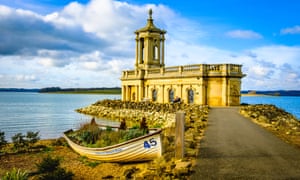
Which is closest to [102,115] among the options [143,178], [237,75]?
[237,75]

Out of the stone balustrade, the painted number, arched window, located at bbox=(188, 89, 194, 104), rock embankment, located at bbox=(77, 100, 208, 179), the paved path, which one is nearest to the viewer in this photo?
the paved path

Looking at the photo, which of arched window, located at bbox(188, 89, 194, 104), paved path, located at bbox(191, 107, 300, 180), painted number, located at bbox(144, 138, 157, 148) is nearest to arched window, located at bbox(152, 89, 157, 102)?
arched window, located at bbox(188, 89, 194, 104)

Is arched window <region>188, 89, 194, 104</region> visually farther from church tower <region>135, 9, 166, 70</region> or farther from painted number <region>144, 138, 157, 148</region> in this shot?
painted number <region>144, 138, 157, 148</region>

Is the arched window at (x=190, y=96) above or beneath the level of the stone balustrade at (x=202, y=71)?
beneath

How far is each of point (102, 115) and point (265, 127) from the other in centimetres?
2738

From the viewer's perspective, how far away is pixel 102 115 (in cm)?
4088

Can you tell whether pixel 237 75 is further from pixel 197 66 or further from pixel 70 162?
pixel 70 162

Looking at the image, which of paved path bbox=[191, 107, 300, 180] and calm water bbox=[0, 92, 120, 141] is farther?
calm water bbox=[0, 92, 120, 141]

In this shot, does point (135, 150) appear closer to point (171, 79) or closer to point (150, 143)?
point (150, 143)

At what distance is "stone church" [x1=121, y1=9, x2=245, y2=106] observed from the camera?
30.1 metres

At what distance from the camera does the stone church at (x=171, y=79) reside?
30.1m

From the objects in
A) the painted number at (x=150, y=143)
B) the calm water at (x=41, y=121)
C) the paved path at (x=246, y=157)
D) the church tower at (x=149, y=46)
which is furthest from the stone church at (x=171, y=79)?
the painted number at (x=150, y=143)

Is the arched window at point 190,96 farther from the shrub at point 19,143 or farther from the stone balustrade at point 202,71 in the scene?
the shrub at point 19,143

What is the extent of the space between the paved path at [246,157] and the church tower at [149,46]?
2813 centimetres
